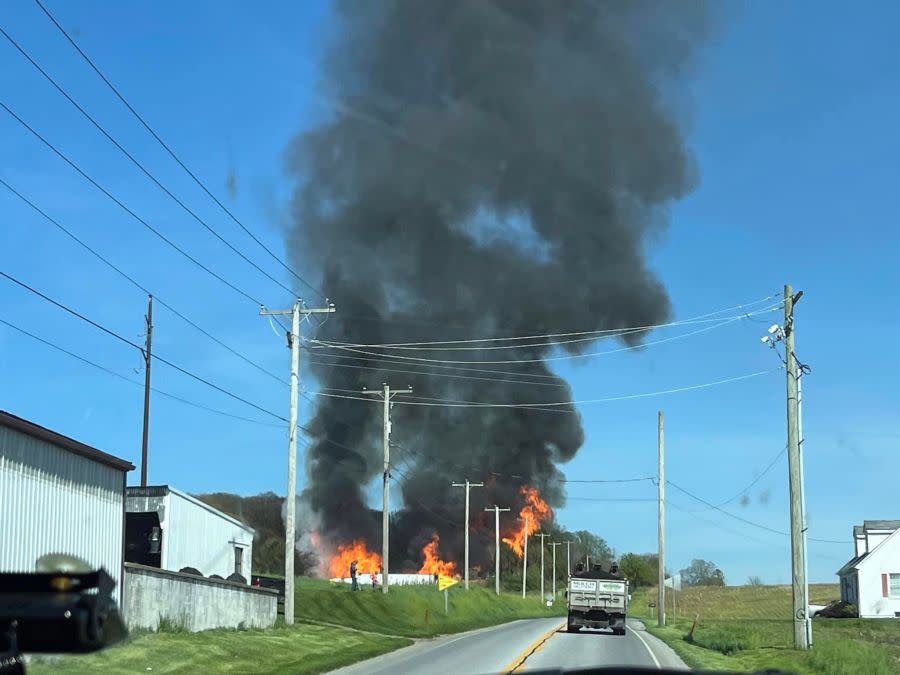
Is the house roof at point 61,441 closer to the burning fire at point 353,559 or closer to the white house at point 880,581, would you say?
the white house at point 880,581

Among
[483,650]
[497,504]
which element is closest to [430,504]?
[497,504]

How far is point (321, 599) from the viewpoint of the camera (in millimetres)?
48906

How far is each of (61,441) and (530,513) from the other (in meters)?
86.9

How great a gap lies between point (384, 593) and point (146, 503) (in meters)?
15.9

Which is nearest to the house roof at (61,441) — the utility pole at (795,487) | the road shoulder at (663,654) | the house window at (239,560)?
the road shoulder at (663,654)

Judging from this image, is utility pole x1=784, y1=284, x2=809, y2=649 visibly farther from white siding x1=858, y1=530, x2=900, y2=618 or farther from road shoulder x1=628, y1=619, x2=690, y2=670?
white siding x1=858, y1=530, x2=900, y2=618

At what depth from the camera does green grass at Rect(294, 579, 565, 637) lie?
152 ft

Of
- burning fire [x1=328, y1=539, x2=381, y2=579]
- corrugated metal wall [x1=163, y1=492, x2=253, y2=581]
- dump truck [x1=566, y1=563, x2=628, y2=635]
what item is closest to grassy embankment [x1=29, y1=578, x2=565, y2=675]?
corrugated metal wall [x1=163, y1=492, x2=253, y2=581]

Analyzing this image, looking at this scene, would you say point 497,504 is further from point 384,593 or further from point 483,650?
point 483,650

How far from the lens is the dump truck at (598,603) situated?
47.7 m

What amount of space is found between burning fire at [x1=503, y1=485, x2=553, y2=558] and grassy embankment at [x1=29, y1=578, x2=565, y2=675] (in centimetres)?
4489

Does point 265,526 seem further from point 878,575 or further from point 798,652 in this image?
point 798,652

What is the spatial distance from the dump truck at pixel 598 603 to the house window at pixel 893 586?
106 feet

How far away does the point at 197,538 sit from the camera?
4725cm
